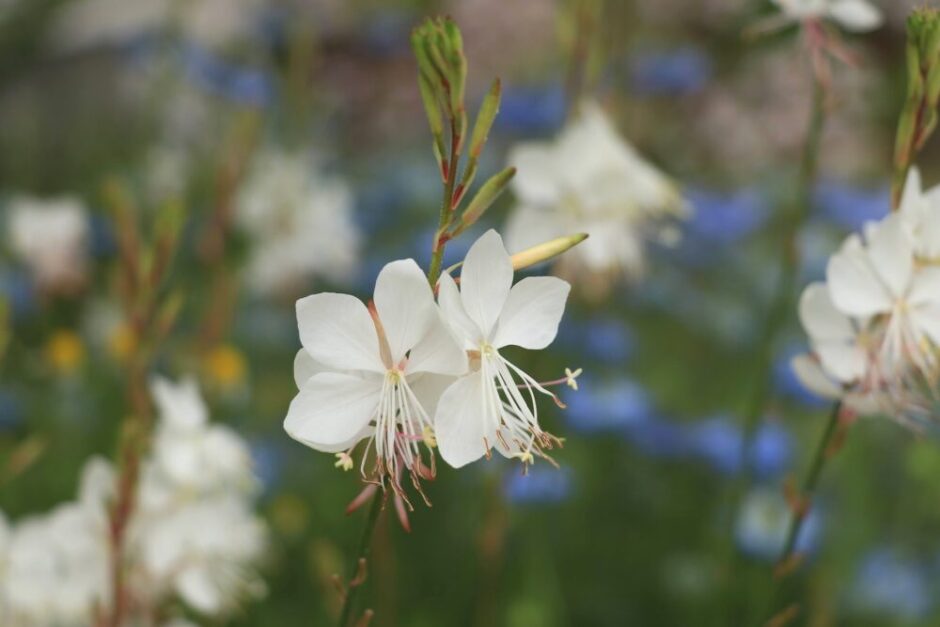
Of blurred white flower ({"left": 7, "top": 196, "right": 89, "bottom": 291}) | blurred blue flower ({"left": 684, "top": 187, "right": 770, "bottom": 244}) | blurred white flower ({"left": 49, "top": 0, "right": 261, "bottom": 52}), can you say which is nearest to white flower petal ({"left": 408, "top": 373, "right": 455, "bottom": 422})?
blurred white flower ({"left": 7, "top": 196, "right": 89, "bottom": 291})

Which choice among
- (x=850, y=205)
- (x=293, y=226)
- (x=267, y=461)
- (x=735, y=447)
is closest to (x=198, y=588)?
(x=267, y=461)

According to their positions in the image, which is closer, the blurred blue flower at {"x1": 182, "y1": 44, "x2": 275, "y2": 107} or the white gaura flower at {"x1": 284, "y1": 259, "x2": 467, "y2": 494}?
the white gaura flower at {"x1": 284, "y1": 259, "x2": 467, "y2": 494}

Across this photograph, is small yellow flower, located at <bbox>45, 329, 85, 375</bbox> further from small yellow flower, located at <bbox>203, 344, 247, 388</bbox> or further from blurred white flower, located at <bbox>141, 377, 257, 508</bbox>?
blurred white flower, located at <bbox>141, 377, 257, 508</bbox>

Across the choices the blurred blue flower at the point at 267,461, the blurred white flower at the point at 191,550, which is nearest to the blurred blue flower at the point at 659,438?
the blurred blue flower at the point at 267,461

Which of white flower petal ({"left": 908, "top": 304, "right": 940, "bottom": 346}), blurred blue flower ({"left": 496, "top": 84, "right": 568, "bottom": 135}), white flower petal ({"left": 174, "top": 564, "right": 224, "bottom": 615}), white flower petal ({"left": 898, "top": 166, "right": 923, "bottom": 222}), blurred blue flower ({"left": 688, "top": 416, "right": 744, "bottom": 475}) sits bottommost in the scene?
blurred blue flower ({"left": 688, "top": 416, "right": 744, "bottom": 475})

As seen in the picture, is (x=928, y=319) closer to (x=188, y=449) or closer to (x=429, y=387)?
(x=429, y=387)

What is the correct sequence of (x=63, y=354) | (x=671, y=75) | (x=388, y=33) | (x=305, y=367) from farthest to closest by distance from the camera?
(x=388, y=33), (x=671, y=75), (x=63, y=354), (x=305, y=367)

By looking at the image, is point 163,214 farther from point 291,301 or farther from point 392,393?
point 291,301
